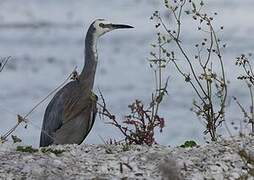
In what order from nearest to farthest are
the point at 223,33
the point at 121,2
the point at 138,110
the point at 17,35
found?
1. the point at 138,110
2. the point at 223,33
3. the point at 17,35
4. the point at 121,2

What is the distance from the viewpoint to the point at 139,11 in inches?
907

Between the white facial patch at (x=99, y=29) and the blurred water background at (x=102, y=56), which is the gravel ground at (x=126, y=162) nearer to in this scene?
the blurred water background at (x=102, y=56)

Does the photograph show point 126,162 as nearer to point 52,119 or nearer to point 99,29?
point 52,119

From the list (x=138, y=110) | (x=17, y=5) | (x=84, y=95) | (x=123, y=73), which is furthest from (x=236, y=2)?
(x=138, y=110)

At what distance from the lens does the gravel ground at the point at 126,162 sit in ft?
20.8

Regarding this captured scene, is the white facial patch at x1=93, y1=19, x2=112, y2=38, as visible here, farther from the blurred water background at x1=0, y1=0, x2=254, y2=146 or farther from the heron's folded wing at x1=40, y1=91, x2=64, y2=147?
the heron's folded wing at x1=40, y1=91, x2=64, y2=147

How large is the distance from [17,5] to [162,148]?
1699 centimetres

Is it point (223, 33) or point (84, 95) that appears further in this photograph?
point (223, 33)

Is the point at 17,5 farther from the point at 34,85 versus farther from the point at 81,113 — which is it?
the point at 81,113

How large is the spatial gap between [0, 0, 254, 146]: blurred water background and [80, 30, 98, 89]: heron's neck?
0.52 metres

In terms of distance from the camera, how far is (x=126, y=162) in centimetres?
656

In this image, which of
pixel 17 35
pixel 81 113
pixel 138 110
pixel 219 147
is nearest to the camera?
pixel 219 147

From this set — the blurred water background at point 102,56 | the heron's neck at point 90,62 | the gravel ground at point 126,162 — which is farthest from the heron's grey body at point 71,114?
the gravel ground at point 126,162

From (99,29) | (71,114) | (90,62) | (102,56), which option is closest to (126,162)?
(71,114)
